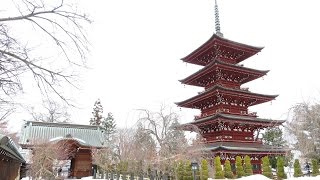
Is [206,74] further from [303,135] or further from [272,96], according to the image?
[303,135]

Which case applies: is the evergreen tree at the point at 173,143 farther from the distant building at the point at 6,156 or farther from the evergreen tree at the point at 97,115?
the evergreen tree at the point at 97,115

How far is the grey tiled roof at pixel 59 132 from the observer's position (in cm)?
3286

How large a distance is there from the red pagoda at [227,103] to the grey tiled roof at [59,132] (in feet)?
37.3

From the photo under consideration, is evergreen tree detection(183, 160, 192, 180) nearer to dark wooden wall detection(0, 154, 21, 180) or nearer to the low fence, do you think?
the low fence

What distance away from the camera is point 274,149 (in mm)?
28328

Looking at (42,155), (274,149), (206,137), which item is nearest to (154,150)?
(206,137)

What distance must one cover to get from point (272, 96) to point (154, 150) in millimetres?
14506

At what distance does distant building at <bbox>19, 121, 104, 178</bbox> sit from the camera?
3062cm

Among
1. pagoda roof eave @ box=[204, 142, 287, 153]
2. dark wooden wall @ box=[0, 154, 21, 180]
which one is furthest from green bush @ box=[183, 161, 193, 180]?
dark wooden wall @ box=[0, 154, 21, 180]

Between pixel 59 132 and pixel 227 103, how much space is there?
2043cm

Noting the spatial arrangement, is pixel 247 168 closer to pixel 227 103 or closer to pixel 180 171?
pixel 180 171

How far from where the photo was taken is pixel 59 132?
36.0 m

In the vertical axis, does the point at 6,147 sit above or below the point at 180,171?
above

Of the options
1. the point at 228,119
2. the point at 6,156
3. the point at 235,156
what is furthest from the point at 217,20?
the point at 6,156
